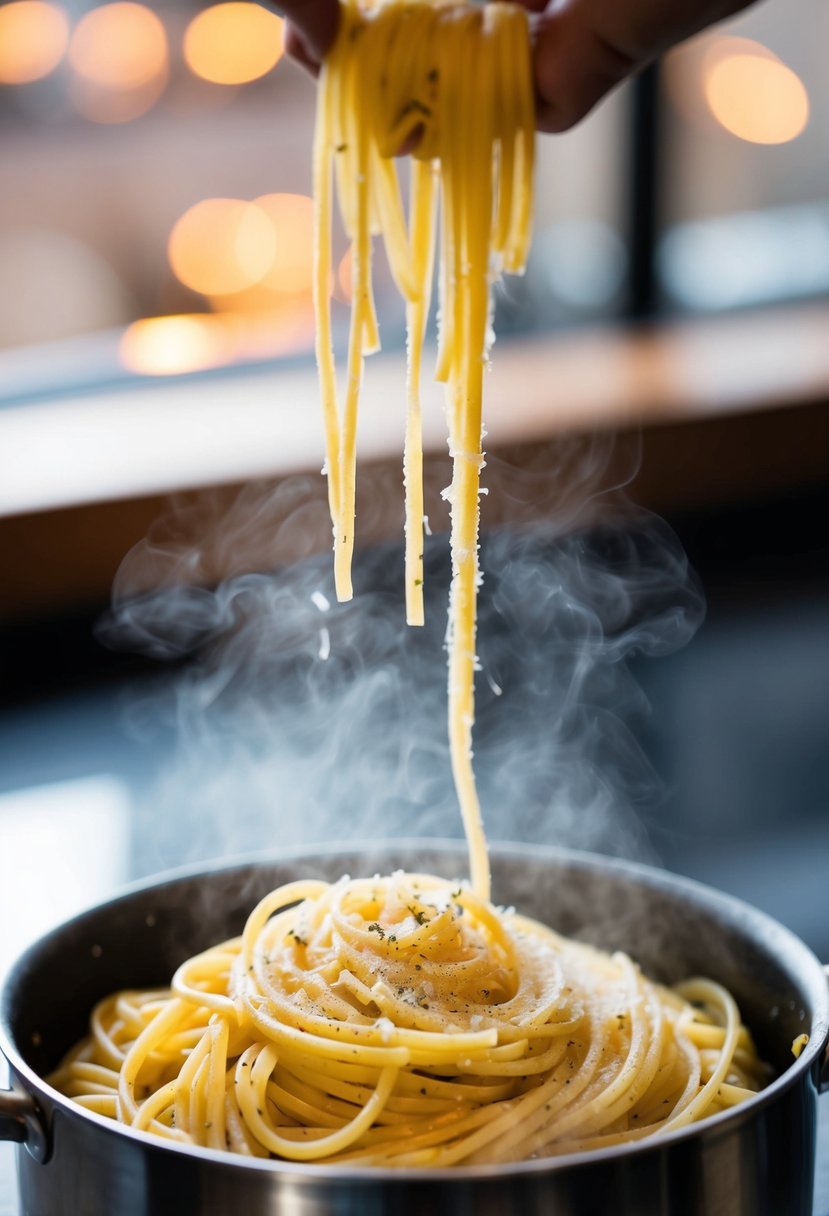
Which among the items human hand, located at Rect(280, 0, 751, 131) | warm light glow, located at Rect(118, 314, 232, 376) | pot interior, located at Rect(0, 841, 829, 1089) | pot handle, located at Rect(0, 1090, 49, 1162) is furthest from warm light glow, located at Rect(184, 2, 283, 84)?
pot handle, located at Rect(0, 1090, 49, 1162)

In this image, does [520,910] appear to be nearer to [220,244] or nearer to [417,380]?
[417,380]

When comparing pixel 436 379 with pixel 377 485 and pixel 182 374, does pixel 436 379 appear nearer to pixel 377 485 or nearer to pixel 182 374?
pixel 377 485

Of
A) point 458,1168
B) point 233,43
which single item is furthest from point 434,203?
point 233,43

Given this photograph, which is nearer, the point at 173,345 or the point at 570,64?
the point at 570,64

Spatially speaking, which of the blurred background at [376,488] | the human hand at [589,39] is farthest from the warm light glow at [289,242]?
the human hand at [589,39]

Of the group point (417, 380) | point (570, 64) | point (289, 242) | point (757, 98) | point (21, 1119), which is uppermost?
point (757, 98)
